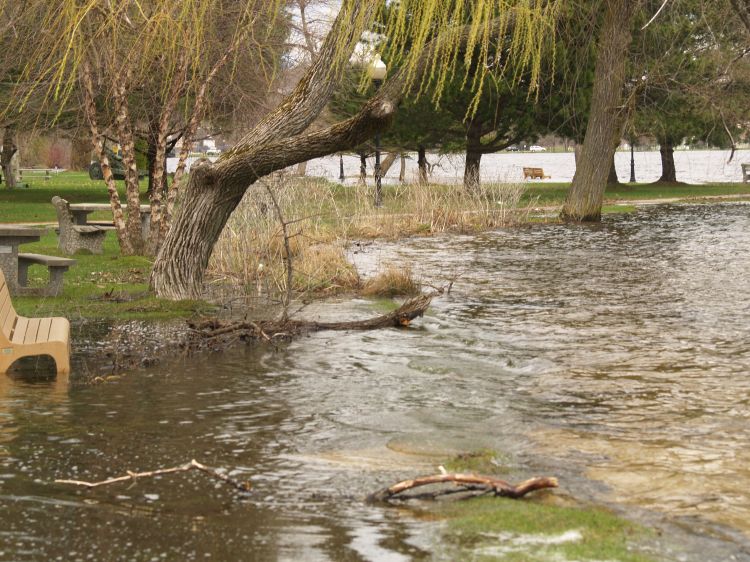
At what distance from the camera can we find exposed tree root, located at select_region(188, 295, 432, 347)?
1141 centimetres

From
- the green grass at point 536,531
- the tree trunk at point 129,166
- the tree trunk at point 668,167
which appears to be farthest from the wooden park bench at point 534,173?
the green grass at point 536,531

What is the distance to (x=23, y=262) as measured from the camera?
13695 mm

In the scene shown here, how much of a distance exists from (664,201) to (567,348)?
2939cm

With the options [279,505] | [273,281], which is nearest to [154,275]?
[273,281]

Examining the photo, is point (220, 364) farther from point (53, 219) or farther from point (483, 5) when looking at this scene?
point (53, 219)

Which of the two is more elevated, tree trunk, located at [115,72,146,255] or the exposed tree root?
tree trunk, located at [115,72,146,255]

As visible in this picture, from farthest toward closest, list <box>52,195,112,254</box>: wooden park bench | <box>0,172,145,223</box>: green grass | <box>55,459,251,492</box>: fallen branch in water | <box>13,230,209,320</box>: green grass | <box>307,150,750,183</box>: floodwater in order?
<box>307,150,750,183</box>: floodwater
<box>0,172,145,223</box>: green grass
<box>52,195,112,254</box>: wooden park bench
<box>13,230,209,320</box>: green grass
<box>55,459,251,492</box>: fallen branch in water

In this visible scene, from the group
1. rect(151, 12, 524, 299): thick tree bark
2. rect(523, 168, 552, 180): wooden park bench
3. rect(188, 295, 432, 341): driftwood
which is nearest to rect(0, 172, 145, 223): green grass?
rect(151, 12, 524, 299): thick tree bark

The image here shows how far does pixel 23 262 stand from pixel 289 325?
3721mm

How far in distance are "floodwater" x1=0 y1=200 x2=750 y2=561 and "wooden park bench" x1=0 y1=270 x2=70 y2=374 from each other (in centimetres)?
23

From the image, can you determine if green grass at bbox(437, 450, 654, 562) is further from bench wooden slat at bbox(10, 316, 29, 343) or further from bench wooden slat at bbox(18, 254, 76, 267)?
bench wooden slat at bbox(18, 254, 76, 267)

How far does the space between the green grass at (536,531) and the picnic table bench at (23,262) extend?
7.92 m

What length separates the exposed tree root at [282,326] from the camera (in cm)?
1141

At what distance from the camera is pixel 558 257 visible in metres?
21.0
